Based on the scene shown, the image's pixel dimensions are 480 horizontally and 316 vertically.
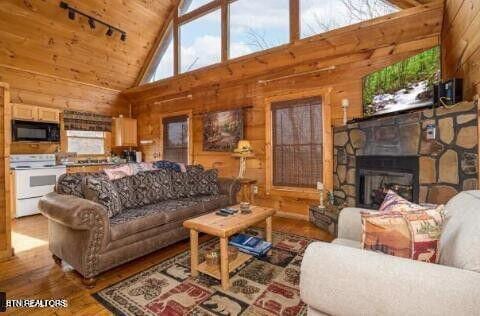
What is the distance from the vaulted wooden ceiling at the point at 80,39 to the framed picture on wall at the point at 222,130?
2.40m

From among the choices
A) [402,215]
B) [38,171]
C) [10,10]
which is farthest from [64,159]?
[402,215]

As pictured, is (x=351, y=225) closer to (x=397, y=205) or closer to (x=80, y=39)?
(x=397, y=205)

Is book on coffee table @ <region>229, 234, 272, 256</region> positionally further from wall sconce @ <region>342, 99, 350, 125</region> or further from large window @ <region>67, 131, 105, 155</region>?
large window @ <region>67, 131, 105, 155</region>

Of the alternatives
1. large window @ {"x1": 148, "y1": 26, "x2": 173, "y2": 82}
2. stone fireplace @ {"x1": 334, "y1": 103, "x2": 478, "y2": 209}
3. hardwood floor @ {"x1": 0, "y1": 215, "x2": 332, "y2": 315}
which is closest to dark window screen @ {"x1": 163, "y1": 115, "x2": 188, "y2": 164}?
large window @ {"x1": 148, "y1": 26, "x2": 173, "y2": 82}

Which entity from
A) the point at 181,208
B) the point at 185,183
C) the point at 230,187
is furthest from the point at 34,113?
the point at 230,187

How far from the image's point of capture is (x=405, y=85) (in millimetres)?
2805

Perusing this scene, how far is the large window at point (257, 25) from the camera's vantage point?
411cm

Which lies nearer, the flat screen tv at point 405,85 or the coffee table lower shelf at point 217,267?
the coffee table lower shelf at point 217,267

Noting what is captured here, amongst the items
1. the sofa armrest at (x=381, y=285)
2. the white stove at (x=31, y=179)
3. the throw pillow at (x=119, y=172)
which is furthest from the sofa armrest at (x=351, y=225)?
the white stove at (x=31, y=179)

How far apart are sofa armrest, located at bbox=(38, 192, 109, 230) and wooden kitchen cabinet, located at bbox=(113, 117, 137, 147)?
13.8ft

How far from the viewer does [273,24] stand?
4.21m

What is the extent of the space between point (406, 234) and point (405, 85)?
2328 millimetres

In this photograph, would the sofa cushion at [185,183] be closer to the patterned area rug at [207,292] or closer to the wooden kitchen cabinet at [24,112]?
the patterned area rug at [207,292]

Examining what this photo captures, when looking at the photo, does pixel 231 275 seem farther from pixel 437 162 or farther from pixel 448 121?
pixel 448 121
